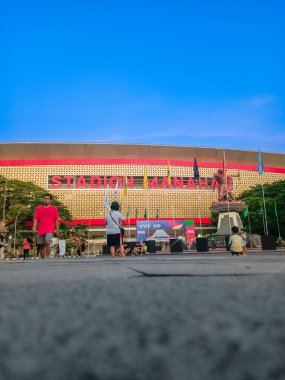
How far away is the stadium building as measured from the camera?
173 ft

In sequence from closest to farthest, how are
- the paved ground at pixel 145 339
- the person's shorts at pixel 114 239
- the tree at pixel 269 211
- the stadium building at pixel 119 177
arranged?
the paved ground at pixel 145 339 → the person's shorts at pixel 114 239 → the tree at pixel 269 211 → the stadium building at pixel 119 177

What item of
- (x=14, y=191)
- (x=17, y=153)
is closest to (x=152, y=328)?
(x=14, y=191)

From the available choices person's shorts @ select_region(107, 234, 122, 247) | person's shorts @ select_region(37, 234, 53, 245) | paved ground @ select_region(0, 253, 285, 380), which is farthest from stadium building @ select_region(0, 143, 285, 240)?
paved ground @ select_region(0, 253, 285, 380)

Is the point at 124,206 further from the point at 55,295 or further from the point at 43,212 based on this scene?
the point at 55,295

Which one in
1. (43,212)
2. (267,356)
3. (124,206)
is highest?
(124,206)

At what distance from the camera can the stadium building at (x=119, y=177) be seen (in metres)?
52.7

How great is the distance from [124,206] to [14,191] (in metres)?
19.5

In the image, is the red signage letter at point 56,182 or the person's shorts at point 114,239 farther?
the red signage letter at point 56,182

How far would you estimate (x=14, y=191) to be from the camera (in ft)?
124

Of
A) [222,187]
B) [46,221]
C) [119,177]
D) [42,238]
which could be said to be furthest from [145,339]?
[119,177]

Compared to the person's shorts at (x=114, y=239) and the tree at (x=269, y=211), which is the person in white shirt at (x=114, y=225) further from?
the tree at (x=269, y=211)

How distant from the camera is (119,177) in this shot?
180 feet

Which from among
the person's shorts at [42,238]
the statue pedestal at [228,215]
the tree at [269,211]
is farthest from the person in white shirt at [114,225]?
the tree at [269,211]

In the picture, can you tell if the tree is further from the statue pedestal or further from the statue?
the statue
